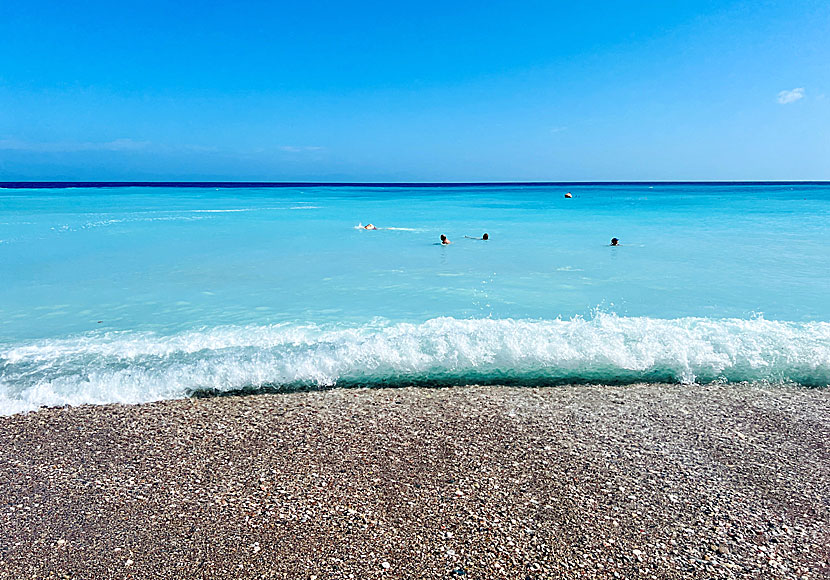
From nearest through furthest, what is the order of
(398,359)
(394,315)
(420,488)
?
Result: (420,488)
(398,359)
(394,315)

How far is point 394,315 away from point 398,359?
9.35 feet

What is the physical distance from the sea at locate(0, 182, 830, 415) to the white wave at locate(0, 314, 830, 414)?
0.09ft

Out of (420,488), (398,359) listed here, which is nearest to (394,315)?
(398,359)

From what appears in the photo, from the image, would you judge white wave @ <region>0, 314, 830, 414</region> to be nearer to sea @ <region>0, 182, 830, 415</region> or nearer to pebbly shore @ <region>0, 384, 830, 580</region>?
sea @ <region>0, 182, 830, 415</region>

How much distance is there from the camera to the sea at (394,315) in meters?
6.61

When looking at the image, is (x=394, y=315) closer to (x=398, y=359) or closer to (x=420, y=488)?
(x=398, y=359)

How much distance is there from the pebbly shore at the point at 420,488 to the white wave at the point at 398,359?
59 centimetres

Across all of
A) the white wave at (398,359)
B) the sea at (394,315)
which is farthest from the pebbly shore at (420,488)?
the sea at (394,315)

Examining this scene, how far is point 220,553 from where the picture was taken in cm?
338

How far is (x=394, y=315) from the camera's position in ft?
31.9

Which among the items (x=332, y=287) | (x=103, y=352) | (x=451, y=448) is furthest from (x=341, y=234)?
(x=451, y=448)

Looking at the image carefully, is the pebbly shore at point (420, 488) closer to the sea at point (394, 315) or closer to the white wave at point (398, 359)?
the white wave at point (398, 359)

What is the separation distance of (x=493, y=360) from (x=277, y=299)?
5497mm

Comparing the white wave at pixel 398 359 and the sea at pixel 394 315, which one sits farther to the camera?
the sea at pixel 394 315
